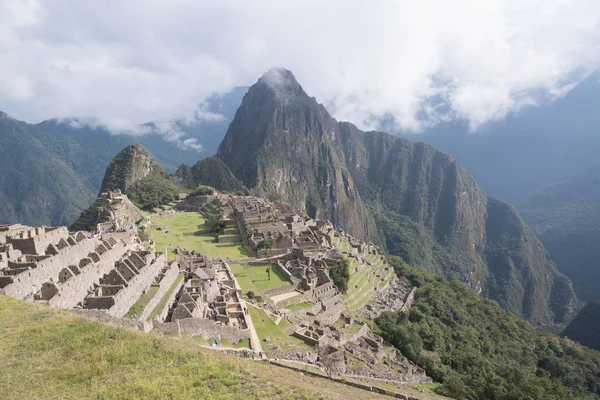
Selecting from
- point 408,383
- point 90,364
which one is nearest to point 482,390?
point 408,383

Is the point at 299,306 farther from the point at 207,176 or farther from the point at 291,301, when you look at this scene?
the point at 207,176

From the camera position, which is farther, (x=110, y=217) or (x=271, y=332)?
(x=110, y=217)

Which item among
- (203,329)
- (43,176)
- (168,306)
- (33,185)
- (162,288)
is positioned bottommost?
(203,329)

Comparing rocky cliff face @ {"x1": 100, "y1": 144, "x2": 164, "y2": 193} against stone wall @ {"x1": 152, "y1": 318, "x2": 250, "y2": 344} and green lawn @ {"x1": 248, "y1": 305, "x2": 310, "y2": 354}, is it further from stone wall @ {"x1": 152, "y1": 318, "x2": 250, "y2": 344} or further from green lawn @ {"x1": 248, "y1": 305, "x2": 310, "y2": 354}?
stone wall @ {"x1": 152, "y1": 318, "x2": 250, "y2": 344}

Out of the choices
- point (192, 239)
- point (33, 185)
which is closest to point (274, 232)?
point (192, 239)

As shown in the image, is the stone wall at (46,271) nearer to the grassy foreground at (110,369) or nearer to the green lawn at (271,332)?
the grassy foreground at (110,369)

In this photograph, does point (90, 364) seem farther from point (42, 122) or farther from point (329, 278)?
point (42, 122)

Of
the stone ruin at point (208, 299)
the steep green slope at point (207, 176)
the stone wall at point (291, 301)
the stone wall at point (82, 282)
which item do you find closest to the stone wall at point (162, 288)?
the stone ruin at point (208, 299)

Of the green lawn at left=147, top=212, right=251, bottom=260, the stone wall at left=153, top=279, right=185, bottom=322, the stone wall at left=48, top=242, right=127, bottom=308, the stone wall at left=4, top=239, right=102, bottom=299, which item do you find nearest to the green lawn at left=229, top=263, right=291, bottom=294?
the green lawn at left=147, top=212, right=251, bottom=260
